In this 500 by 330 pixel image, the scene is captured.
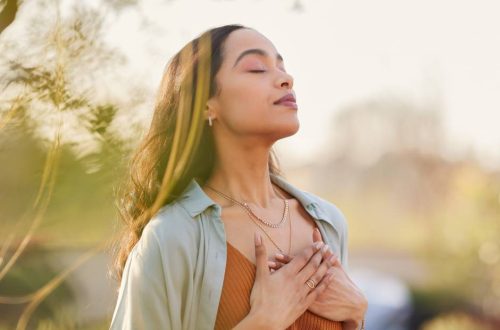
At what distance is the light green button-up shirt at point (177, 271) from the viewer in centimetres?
142

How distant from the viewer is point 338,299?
1528 millimetres

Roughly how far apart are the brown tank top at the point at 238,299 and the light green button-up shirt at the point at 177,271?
2 cm

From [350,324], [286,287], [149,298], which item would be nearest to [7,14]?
[149,298]

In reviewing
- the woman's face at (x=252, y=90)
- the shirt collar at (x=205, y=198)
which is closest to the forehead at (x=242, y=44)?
the woman's face at (x=252, y=90)

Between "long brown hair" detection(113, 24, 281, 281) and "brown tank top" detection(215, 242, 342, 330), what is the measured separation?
19 centimetres

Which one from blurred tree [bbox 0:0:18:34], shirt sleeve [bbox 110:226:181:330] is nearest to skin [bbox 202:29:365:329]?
shirt sleeve [bbox 110:226:181:330]

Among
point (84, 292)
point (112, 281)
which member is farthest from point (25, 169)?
point (84, 292)

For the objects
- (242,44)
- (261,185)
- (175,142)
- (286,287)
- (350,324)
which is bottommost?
(350,324)

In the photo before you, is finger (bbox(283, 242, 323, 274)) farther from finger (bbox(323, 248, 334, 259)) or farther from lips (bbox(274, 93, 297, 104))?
lips (bbox(274, 93, 297, 104))

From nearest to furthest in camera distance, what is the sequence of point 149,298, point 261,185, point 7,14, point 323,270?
1. point 7,14
2. point 149,298
3. point 323,270
4. point 261,185

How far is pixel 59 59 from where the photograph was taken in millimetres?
1038

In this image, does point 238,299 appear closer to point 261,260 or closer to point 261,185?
point 261,260

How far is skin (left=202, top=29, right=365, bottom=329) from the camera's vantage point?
1.47 m

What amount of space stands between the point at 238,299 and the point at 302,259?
0.14 meters
